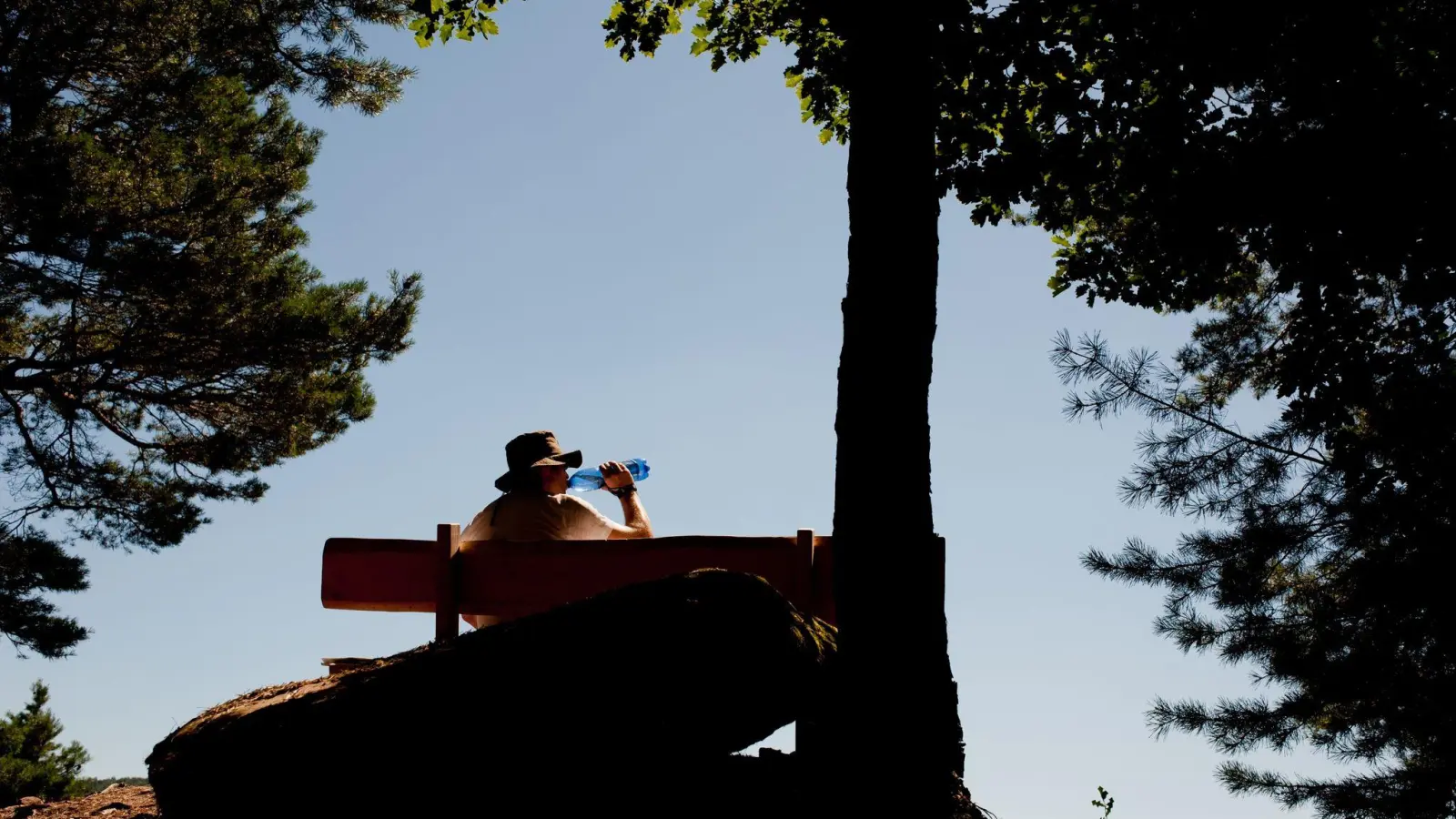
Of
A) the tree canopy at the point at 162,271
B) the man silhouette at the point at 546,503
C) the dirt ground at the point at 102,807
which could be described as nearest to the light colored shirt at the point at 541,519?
the man silhouette at the point at 546,503

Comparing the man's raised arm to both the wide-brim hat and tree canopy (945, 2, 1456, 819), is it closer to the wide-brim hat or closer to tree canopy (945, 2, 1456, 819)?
the wide-brim hat

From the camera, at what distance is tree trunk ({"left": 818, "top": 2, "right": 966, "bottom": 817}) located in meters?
3.52

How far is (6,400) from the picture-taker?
1224 cm

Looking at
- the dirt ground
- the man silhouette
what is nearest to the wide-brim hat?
the man silhouette

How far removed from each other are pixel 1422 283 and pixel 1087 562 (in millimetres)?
3513

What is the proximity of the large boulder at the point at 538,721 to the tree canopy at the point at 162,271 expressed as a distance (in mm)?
9513

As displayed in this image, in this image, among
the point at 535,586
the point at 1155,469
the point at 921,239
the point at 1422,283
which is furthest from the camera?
the point at 1155,469

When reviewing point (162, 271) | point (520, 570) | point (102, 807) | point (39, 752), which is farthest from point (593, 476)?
point (39, 752)

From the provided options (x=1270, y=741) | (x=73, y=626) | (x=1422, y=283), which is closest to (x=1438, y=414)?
(x=1422, y=283)

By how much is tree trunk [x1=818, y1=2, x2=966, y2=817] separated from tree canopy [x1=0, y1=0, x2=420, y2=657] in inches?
383

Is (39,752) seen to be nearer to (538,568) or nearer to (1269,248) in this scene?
(538,568)

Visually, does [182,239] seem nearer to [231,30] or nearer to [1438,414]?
[231,30]

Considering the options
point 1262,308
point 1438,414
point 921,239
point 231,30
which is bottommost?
point 921,239

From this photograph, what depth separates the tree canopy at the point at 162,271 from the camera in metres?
11.2
